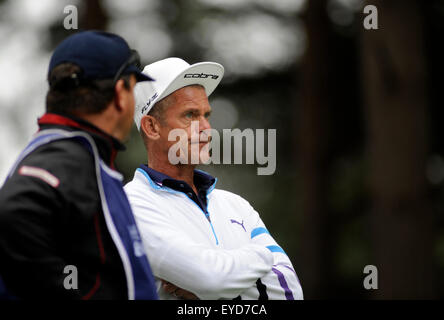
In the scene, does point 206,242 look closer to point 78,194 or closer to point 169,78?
point 169,78

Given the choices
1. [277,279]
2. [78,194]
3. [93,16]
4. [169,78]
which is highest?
[93,16]

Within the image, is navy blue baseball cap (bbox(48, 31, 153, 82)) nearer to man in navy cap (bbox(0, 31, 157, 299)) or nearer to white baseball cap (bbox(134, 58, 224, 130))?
man in navy cap (bbox(0, 31, 157, 299))

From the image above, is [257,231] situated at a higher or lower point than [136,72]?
lower

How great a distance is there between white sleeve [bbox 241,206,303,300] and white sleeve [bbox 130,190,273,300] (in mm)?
130

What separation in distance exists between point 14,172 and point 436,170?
13498mm

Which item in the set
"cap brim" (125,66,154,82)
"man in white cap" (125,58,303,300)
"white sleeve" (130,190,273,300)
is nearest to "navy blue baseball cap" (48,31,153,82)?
"cap brim" (125,66,154,82)

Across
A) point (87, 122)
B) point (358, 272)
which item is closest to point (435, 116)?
point (358, 272)

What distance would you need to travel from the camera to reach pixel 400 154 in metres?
9.69

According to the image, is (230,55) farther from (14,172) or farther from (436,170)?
(14,172)

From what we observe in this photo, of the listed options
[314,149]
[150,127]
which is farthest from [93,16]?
[150,127]

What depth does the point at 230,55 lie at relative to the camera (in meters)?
17.6

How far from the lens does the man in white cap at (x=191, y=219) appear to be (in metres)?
3.36

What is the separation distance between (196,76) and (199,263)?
45.2 inches

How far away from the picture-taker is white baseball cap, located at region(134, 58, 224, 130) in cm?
388
